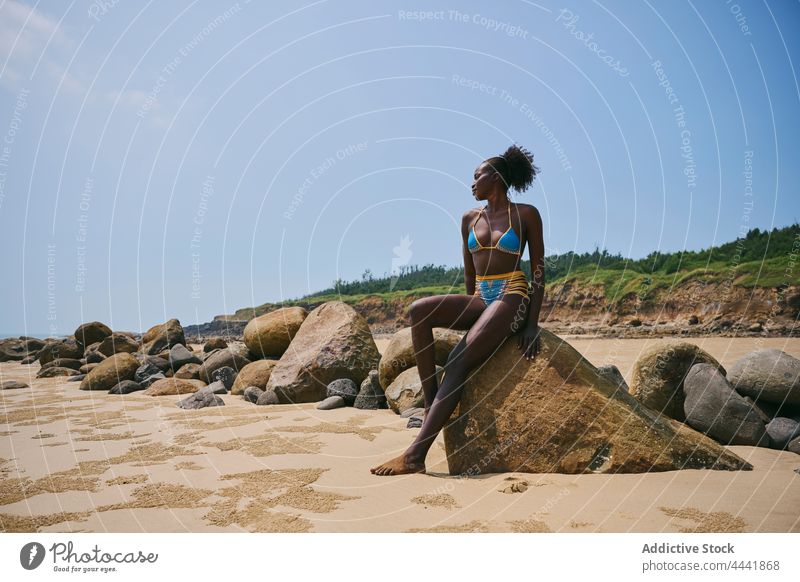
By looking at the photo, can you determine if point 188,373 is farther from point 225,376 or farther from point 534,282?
point 534,282

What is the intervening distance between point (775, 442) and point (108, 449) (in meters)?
7.13

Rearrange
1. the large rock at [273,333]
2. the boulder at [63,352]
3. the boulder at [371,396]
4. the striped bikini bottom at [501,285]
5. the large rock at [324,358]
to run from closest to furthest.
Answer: the striped bikini bottom at [501,285] < the boulder at [371,396] < the large rock at [324,358] < the large rock at [273,333] < the boulder at [63,352]

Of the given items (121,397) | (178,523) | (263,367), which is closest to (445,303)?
(178,523)

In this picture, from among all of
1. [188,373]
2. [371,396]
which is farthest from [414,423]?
[188,373]

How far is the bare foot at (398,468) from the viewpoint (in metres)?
4.23

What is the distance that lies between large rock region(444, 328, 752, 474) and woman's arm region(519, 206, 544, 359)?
9cm

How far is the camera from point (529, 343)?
4.51 m

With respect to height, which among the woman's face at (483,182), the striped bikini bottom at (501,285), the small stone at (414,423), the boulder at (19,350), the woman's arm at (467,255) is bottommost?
the boulder at (19,350)

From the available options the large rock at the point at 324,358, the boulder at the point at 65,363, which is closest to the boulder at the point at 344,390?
the large rock at the point at 324,358

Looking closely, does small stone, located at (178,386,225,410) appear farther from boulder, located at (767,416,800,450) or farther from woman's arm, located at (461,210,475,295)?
boulder, located at (767,416,800,450)

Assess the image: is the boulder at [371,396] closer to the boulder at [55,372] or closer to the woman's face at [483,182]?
the woman's face at [483,182]

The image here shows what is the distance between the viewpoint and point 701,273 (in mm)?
24984

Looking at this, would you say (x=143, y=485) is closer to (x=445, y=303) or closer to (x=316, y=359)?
(x=445, y=303)

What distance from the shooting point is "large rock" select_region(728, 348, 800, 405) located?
545cm
